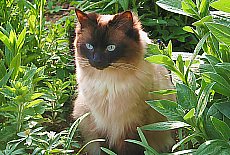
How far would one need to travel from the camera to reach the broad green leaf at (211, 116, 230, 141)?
1900 mm

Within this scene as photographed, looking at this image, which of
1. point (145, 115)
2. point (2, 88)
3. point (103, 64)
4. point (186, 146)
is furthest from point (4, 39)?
point (186, 146)

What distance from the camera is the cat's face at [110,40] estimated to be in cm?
259

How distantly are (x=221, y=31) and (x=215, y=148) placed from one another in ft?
1.41

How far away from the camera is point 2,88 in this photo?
2.52 meters

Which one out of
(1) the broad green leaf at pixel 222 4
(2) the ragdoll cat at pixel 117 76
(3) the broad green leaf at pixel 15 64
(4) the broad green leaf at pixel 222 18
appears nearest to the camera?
(1) the broad green leaf at pixel 222 4

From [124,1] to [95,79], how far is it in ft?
3.02

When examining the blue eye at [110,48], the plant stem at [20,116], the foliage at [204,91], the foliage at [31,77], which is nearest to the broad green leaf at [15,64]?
the foliage at [31,77]

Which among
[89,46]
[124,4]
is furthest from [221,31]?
[124,4]

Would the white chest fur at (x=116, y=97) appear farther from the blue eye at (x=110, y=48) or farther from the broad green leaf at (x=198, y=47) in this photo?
the broad green leaf at (x=198, y=47)

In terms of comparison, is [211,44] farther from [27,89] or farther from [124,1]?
[124,1]

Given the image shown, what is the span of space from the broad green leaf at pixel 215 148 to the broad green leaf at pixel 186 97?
19 centimetres

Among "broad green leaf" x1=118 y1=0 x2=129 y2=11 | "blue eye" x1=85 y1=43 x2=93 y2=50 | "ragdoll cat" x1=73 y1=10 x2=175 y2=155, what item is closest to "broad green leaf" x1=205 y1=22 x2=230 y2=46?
"ragdoll cat" x1=73 y1=10 x2=175 y2=155

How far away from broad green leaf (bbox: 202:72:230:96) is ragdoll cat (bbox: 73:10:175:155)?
67cm

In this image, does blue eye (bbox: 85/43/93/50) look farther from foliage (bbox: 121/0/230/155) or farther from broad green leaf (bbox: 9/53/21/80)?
foliage (bbox: 121/0/230/155)
